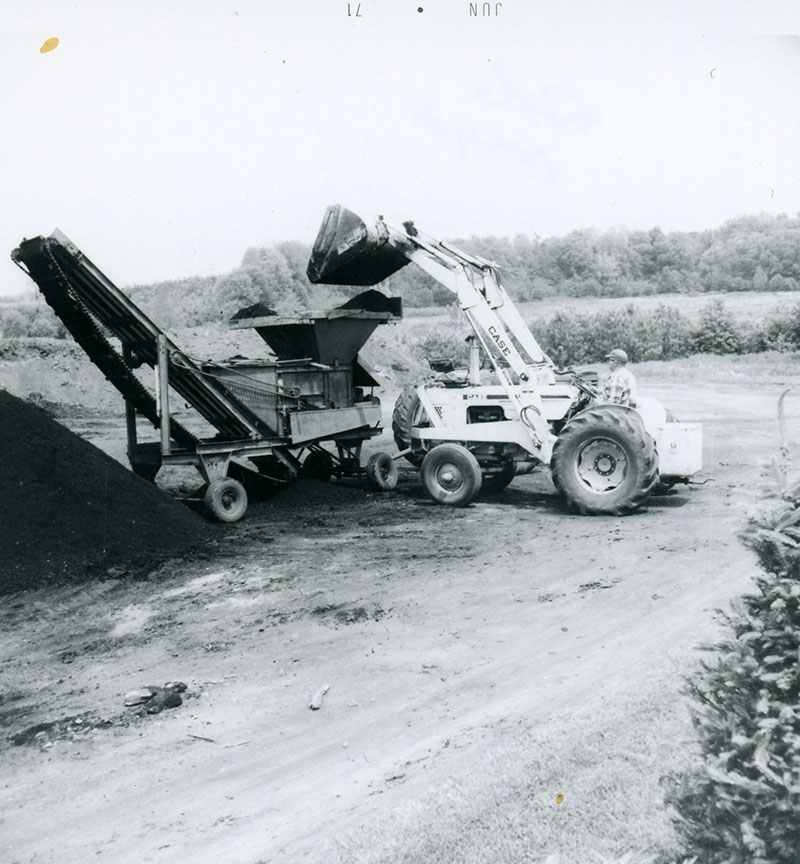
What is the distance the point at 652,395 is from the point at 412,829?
→ 72.1ft

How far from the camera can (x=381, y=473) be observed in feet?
40.3

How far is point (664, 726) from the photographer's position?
14.6ft

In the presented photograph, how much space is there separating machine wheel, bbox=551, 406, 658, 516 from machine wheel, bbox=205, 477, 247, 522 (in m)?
3.70

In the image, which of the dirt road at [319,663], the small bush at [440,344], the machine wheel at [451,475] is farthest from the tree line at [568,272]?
the dirt road at [319,663]

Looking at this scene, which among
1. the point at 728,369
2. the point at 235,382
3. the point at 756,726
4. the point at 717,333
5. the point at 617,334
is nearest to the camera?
the point at 756,726

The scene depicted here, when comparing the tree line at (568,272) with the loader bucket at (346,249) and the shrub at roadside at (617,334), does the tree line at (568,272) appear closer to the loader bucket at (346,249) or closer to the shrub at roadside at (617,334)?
the shrub at roadside at (617,334)

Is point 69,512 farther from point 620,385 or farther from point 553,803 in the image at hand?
point 553,803

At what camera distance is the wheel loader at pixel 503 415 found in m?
10.1

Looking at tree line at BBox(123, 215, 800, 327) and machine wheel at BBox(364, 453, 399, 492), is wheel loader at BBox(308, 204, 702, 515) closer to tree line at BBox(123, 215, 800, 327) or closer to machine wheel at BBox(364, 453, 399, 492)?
machine wheel at BBox(364, 453, 399, 492)

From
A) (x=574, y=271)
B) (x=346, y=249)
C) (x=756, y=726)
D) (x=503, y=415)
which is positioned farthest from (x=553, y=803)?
(x=574, y=271)

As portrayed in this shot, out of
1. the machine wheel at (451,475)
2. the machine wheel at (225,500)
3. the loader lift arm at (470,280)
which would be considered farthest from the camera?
the machine wheel at (451,475)

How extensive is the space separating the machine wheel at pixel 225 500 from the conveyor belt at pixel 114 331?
32.4 inches

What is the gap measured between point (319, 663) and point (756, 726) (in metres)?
3.68

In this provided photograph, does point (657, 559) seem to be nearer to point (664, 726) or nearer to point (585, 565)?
point (585, 565)
